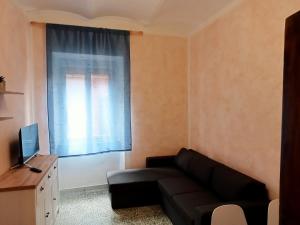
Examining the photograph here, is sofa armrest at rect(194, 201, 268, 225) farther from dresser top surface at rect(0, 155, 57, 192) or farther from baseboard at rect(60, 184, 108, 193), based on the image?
baseboard at rect(60, 184, 108, 193)

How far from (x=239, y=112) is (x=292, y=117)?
2.02m

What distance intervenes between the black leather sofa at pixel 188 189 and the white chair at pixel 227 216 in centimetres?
14

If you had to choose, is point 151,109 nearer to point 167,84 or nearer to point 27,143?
point 167,84

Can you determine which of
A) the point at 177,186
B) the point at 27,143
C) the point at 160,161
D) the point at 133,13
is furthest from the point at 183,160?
the point at 133,13

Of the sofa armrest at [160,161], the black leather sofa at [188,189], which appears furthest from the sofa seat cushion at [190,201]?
the sofa armrest at [160,161]

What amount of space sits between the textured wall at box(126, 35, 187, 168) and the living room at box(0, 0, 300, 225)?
2 cm

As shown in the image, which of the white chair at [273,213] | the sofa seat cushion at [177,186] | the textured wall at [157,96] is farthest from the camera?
the textured wall at [157,96]

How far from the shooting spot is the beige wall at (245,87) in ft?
6.88

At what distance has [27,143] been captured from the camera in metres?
2.47

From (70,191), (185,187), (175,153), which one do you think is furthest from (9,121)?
(175,153)

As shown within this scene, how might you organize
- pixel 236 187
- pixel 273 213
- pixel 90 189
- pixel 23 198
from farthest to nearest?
pixel 90 189
pixel 236 187
pixel 23 198
pixel 273 213

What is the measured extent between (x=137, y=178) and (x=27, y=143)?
1.54 m

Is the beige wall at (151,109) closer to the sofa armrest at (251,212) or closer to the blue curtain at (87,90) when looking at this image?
the blue curtain at (87,90)

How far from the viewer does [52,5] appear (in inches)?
119
